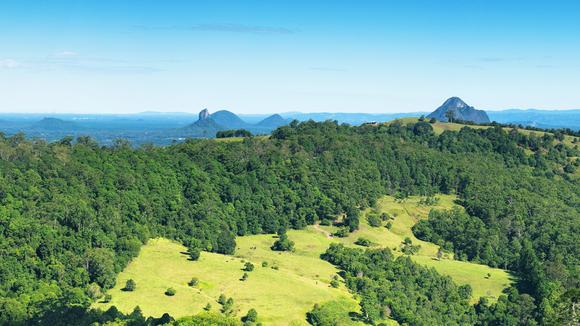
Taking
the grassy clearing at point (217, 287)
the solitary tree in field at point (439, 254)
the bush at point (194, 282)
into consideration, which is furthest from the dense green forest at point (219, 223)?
the bush at point (194, 282)

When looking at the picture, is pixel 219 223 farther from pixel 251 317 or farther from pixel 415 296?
pixel 251 317

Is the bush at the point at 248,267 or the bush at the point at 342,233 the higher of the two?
the bush at the point at 248,267

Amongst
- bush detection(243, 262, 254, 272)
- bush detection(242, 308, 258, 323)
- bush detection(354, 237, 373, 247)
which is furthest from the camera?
bush detection(354, 237, 373, 247)

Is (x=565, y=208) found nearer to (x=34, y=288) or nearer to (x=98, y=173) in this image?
(x=98, y=173)

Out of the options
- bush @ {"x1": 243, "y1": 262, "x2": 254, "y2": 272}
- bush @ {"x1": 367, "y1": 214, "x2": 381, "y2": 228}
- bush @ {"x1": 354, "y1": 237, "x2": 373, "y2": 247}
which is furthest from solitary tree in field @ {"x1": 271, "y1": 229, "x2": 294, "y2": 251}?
bush @ {"x1": 367, "y1": 214, "x2": 381, "y2": 228}

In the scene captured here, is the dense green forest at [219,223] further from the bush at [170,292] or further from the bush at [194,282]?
the bush at [194,282]

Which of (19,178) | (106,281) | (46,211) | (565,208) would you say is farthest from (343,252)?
(565,208)

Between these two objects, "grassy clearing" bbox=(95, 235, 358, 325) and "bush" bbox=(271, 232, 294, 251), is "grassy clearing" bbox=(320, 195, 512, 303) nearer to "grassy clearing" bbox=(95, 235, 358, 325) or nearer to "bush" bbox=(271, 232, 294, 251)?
"bush" bbox=(271, 232, 294, 251)
